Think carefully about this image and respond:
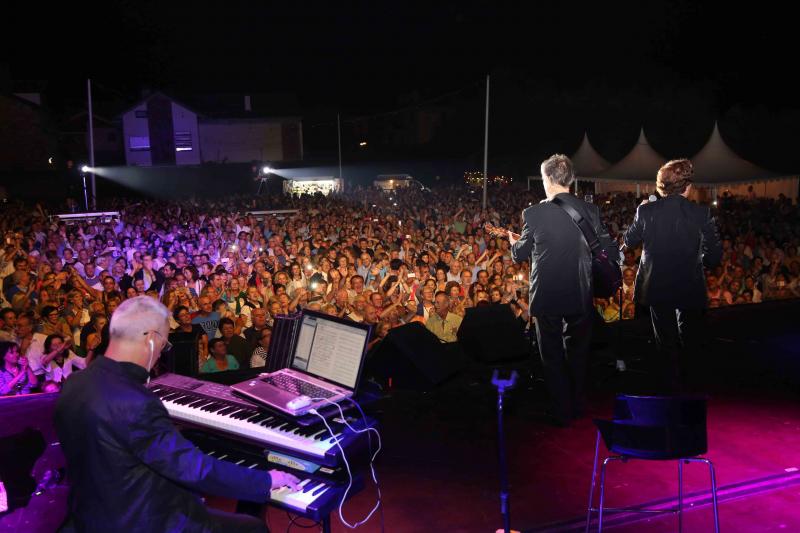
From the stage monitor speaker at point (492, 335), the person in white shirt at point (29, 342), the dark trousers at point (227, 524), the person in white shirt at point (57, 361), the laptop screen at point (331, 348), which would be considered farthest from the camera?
the person in white shirt at point (29, 342)

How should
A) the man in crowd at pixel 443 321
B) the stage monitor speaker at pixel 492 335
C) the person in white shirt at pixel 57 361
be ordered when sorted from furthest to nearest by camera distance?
the man in crowd at pixel 443 321 < the person in white shirt at pixel 57 361 < the stage monitor speaker at pixel 492 335

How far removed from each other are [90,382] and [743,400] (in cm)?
402

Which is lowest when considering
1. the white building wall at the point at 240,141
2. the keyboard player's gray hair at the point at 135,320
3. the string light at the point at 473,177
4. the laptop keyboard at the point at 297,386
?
the laptop keyboard at the point at 297,386

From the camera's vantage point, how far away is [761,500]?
3160 millimetres

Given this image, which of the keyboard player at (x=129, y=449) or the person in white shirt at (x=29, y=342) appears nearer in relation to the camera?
the keyboard player at (x=129, y=449)

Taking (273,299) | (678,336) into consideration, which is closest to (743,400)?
(678,336)

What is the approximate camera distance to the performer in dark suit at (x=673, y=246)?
3.83 m

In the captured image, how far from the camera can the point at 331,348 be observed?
3020mm

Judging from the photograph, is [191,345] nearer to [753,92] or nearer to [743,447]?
[743,447]

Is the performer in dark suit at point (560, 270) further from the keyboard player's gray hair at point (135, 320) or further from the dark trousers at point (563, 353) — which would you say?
the keyboard player's gray hair at point (135, 320)

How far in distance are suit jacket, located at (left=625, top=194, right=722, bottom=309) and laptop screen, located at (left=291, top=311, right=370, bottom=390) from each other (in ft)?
6.29

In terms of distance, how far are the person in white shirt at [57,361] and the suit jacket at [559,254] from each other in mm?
4012

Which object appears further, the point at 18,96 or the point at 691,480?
the point at 18,96

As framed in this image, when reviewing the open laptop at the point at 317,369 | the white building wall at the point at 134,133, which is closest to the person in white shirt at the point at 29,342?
the open laptop at the point at 317,369
